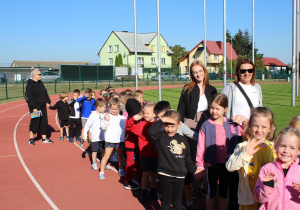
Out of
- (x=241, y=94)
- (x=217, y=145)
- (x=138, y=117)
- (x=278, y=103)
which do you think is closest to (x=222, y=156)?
(x=217, y=145)

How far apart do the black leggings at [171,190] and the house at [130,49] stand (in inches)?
2225

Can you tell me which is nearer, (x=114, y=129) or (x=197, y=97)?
(x=197, y=97)

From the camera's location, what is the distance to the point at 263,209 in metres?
2.71

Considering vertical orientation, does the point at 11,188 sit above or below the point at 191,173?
below

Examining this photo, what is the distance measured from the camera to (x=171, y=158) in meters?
3.76

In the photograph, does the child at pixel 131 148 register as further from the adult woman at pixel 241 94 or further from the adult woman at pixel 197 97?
the adult woman at pixel 241 94

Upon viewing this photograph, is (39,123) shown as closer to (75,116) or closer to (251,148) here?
(75,116)

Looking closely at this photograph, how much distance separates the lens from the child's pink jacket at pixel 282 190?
2.56 metres

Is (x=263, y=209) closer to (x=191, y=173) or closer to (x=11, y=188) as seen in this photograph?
(x=191, y=173)

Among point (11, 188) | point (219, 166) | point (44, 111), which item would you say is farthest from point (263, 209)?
point (44, 111)

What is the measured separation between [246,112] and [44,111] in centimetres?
720

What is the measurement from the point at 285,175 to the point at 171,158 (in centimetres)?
147

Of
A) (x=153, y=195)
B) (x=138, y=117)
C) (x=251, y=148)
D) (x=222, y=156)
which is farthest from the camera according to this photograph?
(x=153, y=195)

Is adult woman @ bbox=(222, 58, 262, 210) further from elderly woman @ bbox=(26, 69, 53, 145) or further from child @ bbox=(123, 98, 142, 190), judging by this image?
elderly woman @ bbox=(26, 69, 53, 145)
